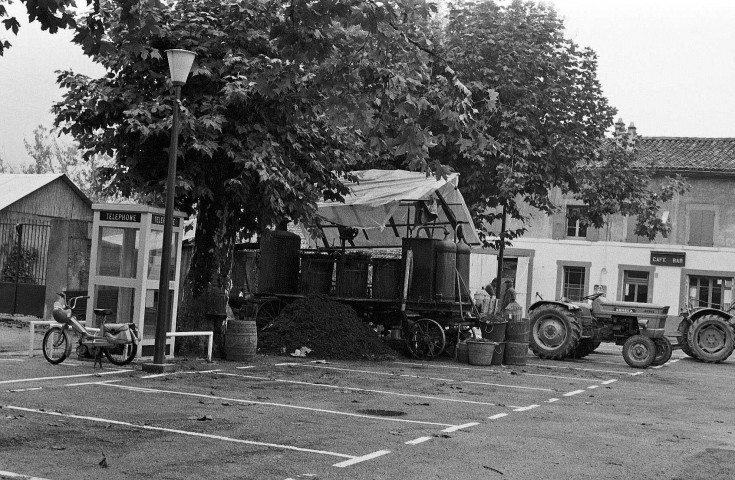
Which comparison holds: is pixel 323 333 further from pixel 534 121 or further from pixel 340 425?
pixel 534 121

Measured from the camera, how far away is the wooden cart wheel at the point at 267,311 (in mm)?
21578

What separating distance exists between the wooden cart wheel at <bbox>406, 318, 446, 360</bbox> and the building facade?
70.8 ft

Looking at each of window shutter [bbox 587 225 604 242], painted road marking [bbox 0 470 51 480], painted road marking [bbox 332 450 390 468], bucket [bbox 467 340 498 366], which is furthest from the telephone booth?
window shutter [bbox 587 225 604 242]

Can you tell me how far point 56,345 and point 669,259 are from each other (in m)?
31.7

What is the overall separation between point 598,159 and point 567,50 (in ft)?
10.7

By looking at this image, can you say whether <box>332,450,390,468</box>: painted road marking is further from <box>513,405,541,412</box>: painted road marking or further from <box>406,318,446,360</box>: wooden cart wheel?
<box>406,318,446,360</box>: wooden cart wheel

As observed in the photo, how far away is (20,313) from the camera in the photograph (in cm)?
2534

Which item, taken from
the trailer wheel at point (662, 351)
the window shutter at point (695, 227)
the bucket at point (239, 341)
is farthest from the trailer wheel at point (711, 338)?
the window shutter at point (695, 227)

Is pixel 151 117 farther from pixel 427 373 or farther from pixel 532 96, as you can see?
pixel 532 96

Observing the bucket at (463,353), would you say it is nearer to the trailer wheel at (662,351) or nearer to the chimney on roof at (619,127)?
the trailer wheel at (662,351)

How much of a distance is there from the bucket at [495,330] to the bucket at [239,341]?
17.6ft

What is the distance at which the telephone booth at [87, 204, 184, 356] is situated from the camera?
52.0 feet

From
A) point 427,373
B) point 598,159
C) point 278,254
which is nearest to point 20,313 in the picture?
point 278,254

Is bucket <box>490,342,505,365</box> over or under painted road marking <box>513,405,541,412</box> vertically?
over
